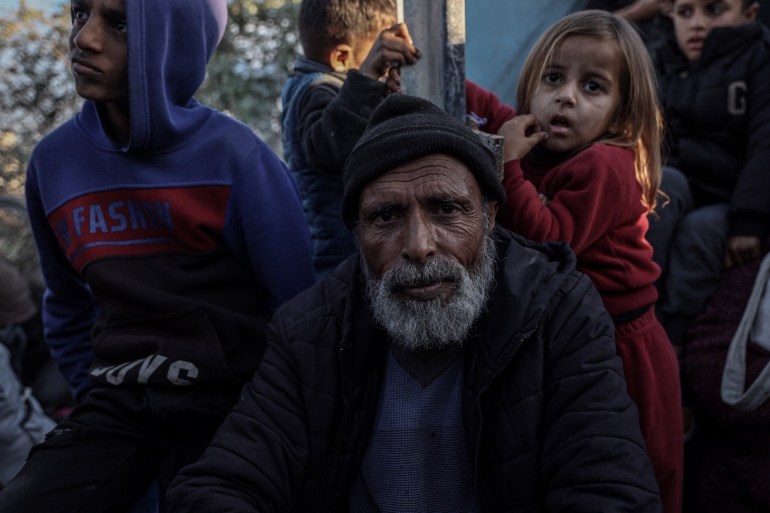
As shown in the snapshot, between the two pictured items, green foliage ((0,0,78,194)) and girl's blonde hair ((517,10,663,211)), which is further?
green foliage ((0,0,78,194))

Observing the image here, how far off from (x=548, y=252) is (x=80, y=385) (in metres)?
1.88

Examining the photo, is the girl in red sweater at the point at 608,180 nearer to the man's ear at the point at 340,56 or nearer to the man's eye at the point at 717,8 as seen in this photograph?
the man's ear at the point at 340,56

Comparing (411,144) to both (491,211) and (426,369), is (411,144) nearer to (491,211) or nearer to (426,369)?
(491,211)

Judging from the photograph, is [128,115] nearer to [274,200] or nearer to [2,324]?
[274,200]

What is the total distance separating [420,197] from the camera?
2.28 metres

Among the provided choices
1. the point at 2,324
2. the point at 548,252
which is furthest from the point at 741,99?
the point at 2,324

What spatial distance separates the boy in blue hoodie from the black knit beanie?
0.53 meters

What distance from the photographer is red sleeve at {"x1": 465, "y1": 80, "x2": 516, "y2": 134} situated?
3.09 metres

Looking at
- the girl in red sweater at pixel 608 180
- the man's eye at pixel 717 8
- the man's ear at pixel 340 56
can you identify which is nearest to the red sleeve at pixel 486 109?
the girl in red sweater at pixel 608 180

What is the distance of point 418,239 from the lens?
A: 2.24 m

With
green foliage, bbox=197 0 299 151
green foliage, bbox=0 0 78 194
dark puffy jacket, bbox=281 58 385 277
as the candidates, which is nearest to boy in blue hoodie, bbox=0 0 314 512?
dark puffy jacket, bbox=281 58 385 277

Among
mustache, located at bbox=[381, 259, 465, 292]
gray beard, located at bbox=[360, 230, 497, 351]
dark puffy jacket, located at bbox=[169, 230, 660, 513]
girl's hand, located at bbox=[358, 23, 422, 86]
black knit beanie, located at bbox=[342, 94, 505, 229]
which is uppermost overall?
girl's hand, located at bbox=[358, 23, 422, 86]

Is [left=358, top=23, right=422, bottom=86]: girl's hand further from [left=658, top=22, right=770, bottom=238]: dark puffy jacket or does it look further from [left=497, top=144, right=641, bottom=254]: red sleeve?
[left=658, top=22, right=770, bottom=238]: dark puffy jacket

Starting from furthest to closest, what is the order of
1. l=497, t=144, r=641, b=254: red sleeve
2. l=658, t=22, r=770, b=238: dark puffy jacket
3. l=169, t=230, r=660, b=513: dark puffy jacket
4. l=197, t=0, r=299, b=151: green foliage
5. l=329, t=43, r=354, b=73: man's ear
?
1. l=197, t=0, r=299, b=151: green foliage
2. l=329, t=43, r=354, b=73: man's ear
3. l=658, t=22, r=770, b=238: dark puffy jacket
4. l=497, t=144, r=641, b=254: red sleeve
5. l=169, t=230, r=660, b=513: dark puffy jacket
